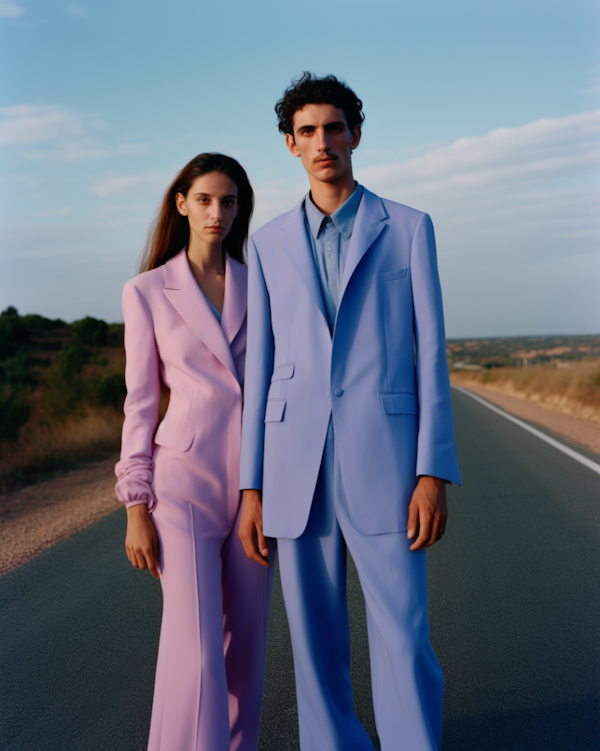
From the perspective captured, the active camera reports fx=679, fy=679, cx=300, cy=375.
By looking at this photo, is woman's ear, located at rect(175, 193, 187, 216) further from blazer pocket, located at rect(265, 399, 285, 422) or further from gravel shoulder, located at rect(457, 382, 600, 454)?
gravel shoulder, located at rect(457, 382, 600, 454)

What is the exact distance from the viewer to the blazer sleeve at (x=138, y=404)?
233cm

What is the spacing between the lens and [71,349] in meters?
18.7

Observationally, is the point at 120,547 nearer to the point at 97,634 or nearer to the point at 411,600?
the point at 97,634

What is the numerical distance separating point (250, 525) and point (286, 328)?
68cm

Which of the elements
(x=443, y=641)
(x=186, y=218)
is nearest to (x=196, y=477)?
(x=186, y=218)

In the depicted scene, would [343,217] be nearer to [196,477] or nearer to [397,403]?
[397,403]

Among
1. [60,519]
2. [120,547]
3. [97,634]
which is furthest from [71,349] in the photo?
[97,634]

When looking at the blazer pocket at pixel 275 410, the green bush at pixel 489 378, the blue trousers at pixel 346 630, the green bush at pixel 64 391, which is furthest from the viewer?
the green bush at pixel 489 378

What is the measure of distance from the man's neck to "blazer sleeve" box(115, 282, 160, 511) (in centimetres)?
76

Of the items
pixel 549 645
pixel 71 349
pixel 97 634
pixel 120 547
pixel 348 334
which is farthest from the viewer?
pixel 71 349

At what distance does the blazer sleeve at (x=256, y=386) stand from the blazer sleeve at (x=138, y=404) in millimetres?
356

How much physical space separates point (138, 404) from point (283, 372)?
1.83 ft

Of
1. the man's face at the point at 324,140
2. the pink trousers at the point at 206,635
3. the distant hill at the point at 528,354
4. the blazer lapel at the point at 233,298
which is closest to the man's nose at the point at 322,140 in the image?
the man's face at the point at 324,140

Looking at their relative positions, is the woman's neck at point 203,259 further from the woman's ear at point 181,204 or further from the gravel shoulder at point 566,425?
the gravel shoulder at point 566,425
